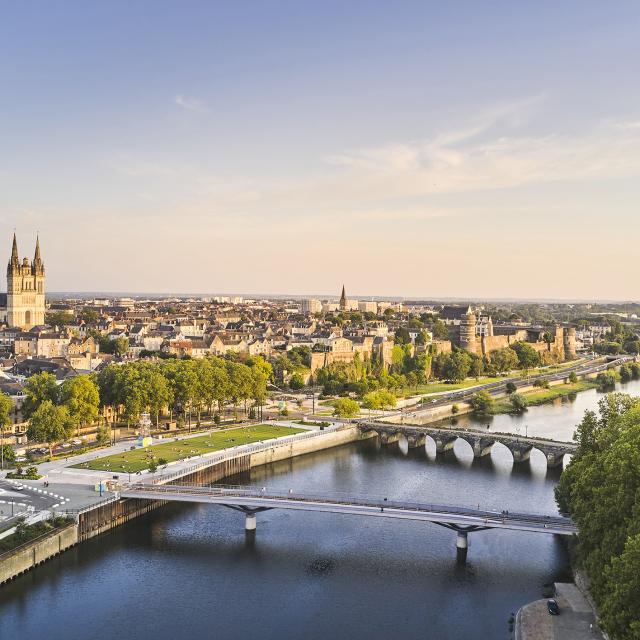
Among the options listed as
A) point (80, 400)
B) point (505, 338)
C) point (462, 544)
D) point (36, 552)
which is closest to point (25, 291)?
point (80, 400)

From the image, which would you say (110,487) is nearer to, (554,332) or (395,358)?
(395,358)

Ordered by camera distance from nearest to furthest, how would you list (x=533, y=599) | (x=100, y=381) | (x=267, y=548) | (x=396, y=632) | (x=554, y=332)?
(x=396, y=632), (x=533, y=599), (x=267, y=548), (x=100, y=381), (x=554, y=332)

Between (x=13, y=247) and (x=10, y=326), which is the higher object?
(x=13, y=247)

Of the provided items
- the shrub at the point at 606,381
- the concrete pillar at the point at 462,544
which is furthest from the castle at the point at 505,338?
the concrete pillar at the point at 462,544

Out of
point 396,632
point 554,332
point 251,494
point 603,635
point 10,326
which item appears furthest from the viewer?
point 554,332

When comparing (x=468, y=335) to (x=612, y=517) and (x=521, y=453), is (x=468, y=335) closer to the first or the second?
(x=521, y=453)

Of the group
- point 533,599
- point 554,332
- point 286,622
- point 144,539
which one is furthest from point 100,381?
point 554,332

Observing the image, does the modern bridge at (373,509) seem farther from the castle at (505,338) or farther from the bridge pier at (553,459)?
the castle at (505,338)

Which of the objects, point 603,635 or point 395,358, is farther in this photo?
point 395,358
